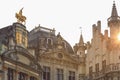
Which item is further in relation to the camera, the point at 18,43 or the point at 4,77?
the point at 18,43

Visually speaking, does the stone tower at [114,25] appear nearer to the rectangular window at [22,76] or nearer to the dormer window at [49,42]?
the dormer window at [49,42]

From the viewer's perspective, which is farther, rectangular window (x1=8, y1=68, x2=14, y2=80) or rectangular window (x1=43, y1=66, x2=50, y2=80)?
rectangular window (x1=43, y1=66, x2=50, y2=80)

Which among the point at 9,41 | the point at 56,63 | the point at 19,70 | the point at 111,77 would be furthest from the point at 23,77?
the point at 111,77

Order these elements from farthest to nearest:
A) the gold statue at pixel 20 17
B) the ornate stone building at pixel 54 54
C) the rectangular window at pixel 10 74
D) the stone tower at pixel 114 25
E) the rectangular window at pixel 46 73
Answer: the stone tower at pixel 114 25 < the rectangular window at pixel 46 73 < the gold statue at pixel 20 17 < the ornate stone building at pixel 54 54 < the rectangular window at pixel 10 74

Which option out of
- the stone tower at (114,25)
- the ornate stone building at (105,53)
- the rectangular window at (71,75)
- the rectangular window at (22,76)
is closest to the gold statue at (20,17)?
Answer: the rectangular window at (22,76)

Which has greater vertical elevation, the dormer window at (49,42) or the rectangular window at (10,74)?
the dormer window at (49,42)

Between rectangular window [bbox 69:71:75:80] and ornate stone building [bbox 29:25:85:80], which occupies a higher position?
ornate stone building [bbox 29:25:85:80]

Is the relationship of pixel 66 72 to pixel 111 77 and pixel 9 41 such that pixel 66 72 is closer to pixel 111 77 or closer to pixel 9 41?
pixel 111 77

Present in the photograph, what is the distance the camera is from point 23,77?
48781 mm

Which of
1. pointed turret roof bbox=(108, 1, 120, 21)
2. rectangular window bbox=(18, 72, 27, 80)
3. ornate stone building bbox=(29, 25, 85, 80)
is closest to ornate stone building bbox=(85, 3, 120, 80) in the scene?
pointed turret roof bbox=(108, 1, 120, 21)

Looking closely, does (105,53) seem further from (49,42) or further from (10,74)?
(10,74)

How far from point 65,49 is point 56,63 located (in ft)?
8.08

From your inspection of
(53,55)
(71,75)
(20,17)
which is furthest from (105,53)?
(20,17)

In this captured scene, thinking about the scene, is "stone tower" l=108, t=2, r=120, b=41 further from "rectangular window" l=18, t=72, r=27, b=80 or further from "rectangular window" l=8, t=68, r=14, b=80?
"rectangular window" l=8, t=68, r=14, b=80
